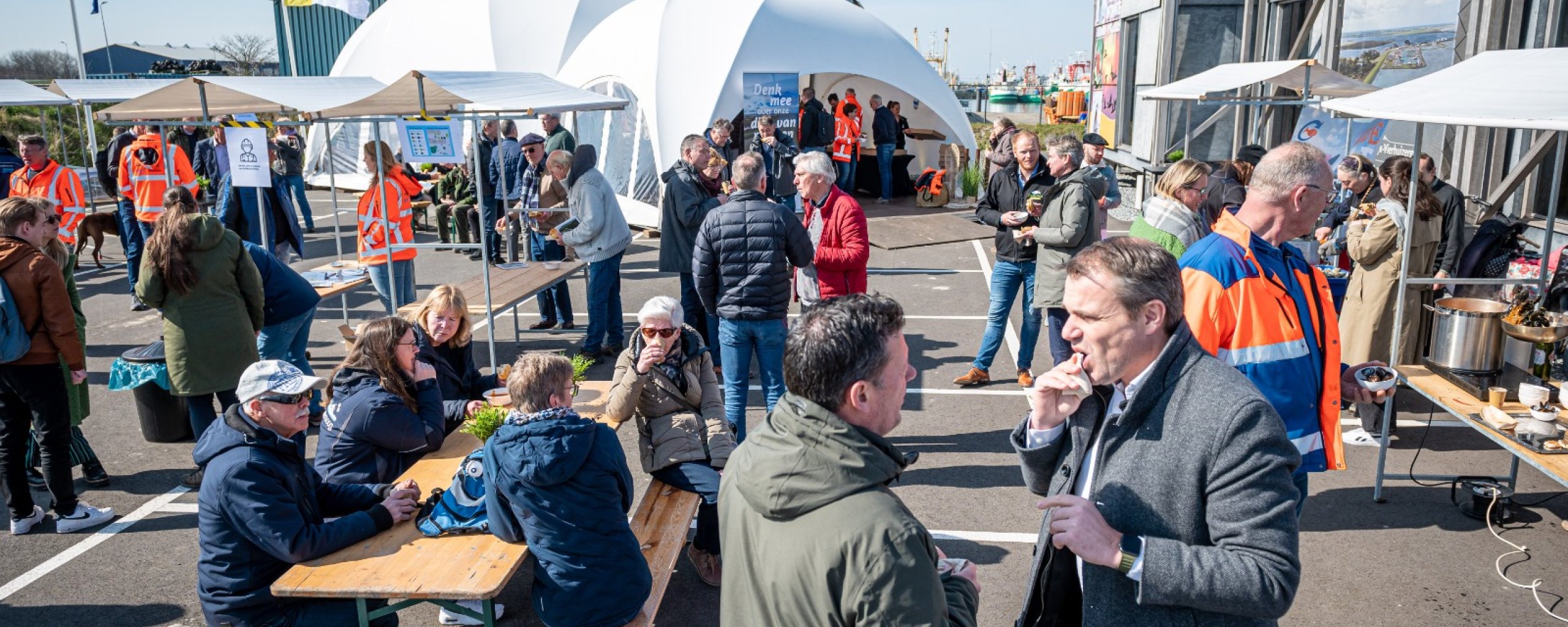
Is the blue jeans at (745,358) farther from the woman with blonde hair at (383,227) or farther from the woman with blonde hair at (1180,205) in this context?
the woman with blonde hair at (383,227)

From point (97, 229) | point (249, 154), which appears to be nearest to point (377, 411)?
point (249, 154)

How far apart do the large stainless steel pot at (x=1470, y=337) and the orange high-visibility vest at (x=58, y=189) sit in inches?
495

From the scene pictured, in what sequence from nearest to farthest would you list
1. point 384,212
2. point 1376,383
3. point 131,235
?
1. point 1376,383
2. point 384,212
3. point 131,235

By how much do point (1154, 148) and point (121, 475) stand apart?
14563mm

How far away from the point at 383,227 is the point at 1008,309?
17.2 ft

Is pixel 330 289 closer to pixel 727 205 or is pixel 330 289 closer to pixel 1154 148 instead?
pixel 727 205

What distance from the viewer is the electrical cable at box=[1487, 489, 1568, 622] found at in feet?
14.7

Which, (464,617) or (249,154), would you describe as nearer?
(464,617)

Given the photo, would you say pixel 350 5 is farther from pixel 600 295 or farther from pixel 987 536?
pixel 987 536

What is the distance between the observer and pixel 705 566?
190 inches

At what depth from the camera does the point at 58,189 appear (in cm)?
1133

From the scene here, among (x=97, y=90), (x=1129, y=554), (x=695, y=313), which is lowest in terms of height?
(x=695, y=313)

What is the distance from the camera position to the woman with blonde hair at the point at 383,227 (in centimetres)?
853

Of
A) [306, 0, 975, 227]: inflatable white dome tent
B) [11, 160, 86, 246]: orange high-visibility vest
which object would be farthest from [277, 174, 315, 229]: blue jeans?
[306, 0, 975, 227]: inflatable white dome tent
